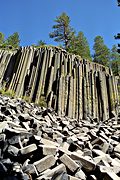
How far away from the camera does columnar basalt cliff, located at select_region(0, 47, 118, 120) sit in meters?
12.6

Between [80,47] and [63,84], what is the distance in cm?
2084

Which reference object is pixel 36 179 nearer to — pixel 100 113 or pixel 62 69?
pixel 100 113

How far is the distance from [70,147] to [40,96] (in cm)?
855

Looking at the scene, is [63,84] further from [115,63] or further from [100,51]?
[100,51]

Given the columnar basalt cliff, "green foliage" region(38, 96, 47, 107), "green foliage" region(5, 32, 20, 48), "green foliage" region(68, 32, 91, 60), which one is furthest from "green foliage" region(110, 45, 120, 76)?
"green foliage" region(38, 96, 47, 107)

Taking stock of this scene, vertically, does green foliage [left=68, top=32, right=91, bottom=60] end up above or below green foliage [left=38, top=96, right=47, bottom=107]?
above

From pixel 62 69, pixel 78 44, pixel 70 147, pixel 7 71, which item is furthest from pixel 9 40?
pixel 70 147

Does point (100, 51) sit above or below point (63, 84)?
above

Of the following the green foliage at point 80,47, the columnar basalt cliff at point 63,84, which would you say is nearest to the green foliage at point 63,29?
the green foliage at point 80,47

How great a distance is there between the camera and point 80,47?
33156 mm

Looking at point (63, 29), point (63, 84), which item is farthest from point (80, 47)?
point (63, 84)

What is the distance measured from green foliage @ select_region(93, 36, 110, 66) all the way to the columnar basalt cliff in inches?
841

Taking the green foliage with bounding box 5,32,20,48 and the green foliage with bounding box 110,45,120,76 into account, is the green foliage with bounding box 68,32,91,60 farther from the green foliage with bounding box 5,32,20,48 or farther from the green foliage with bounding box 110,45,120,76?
the green foliage with bounding box 5,32,20,48

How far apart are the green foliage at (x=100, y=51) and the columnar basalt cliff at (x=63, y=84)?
21.4 metres
